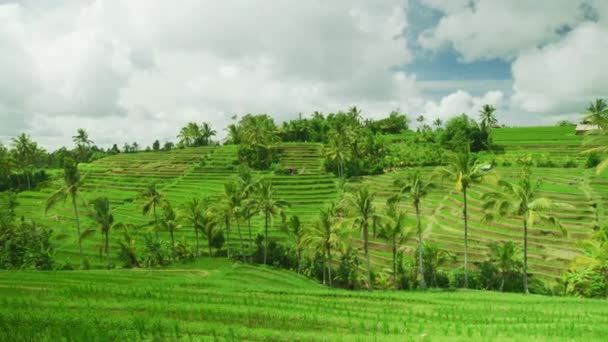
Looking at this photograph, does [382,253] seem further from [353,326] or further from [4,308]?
[4,308]

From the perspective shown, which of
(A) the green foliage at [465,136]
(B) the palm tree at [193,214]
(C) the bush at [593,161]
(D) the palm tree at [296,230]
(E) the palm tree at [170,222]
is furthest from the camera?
(A) the green foliage at [465,136]

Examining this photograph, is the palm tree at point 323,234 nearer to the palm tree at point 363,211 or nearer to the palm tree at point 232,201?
the palm tree at point 363,211

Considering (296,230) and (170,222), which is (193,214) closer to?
(170,222)

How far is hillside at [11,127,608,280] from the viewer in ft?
129

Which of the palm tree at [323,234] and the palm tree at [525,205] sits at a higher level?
the palm tree at [525,205]

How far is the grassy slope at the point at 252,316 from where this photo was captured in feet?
35.9

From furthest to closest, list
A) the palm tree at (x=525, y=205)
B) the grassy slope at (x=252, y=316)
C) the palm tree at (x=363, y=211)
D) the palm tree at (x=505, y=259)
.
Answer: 1. the palm tree at (x=505, y=259)
2. the palm tree at (x=363, y=211)
3. the palm tree at (x=525, y=205)
4. the grassy slope at (x=252, y=316)

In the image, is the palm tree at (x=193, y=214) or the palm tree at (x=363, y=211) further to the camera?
the palm tree at (x=193, y=214)

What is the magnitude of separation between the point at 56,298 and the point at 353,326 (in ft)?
38.9

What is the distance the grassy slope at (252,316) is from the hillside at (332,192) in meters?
17.3

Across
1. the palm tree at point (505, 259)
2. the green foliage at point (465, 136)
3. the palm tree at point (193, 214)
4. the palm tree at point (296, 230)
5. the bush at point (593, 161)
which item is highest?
the green foliage at point (465, 136)

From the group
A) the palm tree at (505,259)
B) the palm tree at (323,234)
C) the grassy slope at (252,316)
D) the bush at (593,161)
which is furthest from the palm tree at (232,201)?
the bush at (593,161)

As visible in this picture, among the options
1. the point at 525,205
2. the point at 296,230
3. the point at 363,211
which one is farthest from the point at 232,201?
the point at 525,205

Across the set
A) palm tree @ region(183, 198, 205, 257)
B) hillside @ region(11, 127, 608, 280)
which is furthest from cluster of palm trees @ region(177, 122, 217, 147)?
palm tree @ region(183, 198, 205, 257)
